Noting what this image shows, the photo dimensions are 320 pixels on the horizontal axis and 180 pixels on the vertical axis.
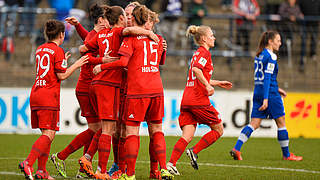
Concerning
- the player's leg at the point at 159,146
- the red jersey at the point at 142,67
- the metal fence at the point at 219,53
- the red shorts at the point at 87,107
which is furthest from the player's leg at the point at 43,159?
the metal fence at the point at 219,53

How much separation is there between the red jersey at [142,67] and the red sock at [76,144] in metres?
1.21

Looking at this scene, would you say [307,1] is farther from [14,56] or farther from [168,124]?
[14,56]

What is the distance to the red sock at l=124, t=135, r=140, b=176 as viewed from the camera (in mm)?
6305

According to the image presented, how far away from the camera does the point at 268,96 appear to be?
963cm

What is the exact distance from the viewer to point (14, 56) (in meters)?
14.8

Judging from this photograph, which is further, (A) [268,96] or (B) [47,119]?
(A) [268,96]

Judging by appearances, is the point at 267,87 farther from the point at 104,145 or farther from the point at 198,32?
the point at 104,145

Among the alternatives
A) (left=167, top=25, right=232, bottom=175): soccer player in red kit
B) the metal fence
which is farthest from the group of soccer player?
the metal fence

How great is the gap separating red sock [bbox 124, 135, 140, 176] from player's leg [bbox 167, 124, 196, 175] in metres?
1.07

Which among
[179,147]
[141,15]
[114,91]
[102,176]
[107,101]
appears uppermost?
[141,15]

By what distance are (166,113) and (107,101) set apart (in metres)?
7.55

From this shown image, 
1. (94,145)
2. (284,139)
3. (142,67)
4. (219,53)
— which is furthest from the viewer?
(219,53)

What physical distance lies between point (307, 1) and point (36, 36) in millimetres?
7807

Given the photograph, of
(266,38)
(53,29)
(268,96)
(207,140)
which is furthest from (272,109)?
(53,29)
